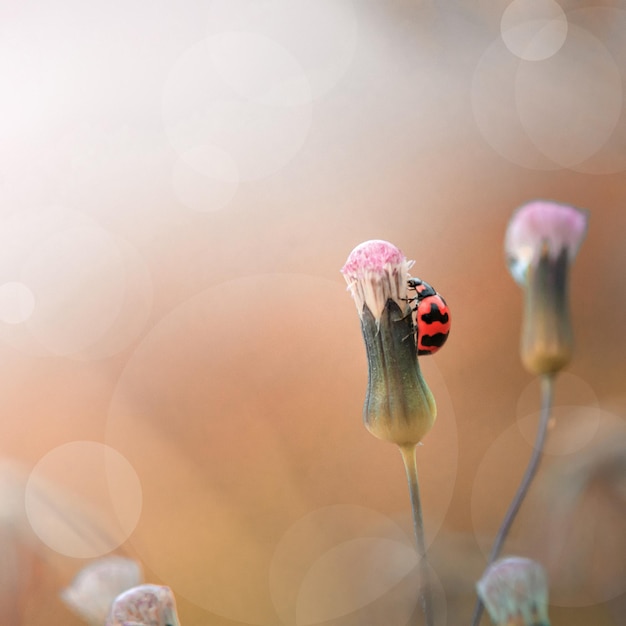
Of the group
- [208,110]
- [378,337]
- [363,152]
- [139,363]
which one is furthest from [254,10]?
[378,337]

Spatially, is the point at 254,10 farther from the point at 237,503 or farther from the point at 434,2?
the point at 237,503

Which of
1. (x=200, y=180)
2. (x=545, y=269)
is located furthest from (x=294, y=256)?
(x=545, y=269)

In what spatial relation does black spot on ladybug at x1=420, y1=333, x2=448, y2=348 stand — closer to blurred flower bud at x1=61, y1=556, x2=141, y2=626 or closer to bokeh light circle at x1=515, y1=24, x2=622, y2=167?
blurred flower bud at x1=61, y1=556, x2=141, y2=626

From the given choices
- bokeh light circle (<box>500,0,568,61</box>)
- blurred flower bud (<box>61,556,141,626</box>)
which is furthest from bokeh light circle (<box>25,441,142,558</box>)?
bokeh light circle (<box>500,0,568,61</box>)

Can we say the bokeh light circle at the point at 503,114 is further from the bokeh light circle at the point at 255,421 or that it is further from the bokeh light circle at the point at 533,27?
the bokeh light circle at the point at 255,421

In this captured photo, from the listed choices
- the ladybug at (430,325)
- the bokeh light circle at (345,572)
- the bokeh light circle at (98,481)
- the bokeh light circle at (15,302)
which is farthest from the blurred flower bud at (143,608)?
the bokeh light circle at (15,302)

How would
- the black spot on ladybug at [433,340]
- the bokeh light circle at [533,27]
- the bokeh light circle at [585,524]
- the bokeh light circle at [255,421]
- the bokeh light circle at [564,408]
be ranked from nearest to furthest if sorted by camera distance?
the black spot on ladybug at [433,340]
the bokeh light circle at [585,524]
the bokeh light circle at [564,408]
the bokeh light circle at [255,421]
the bokeh light circle at [533,27]
